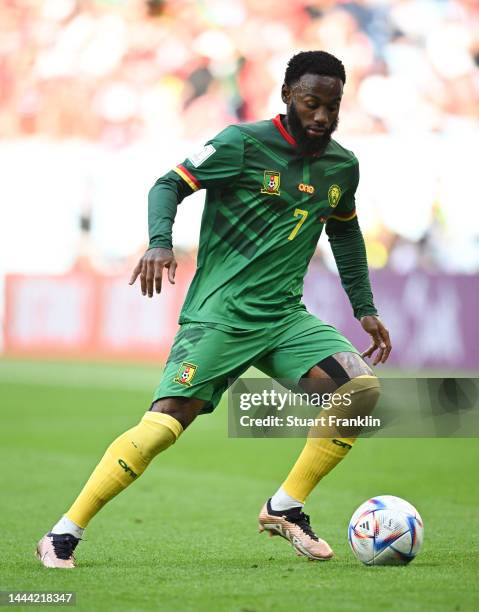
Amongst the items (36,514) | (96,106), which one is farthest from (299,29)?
(36,514)

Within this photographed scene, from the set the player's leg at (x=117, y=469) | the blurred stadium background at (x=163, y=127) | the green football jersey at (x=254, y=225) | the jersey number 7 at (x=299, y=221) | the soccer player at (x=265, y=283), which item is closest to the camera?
the player's leg at (x=117, y=469)

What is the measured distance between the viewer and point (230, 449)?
11.1 meters

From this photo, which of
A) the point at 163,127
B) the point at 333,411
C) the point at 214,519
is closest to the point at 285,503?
the point at 333,411

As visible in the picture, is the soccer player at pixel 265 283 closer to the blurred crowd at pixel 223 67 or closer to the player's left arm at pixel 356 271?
the player's left arm at pixel 356 271

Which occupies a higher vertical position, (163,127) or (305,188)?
(163,127)

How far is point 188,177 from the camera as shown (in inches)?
204

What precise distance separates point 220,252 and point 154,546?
1.53m

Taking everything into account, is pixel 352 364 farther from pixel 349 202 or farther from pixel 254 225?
pixel 349 202

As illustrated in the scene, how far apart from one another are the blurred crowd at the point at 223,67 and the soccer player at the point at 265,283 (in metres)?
19.5

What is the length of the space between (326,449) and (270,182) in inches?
49.4

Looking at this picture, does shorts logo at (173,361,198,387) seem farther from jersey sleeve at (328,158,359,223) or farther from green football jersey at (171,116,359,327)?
jersey sleeve at (328,158,359,223)

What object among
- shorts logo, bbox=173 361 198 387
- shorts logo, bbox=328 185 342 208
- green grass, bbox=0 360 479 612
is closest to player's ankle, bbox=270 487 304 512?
green grass, bbox=0 360 479 612

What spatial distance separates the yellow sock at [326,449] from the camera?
5223 mm

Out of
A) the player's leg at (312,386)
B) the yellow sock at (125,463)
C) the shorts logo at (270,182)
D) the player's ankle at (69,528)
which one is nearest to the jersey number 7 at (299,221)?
the shorts logo at (270,182)
